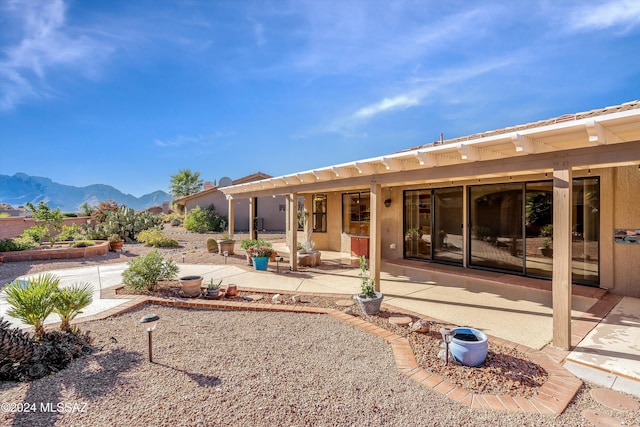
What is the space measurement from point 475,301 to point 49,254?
1416cm

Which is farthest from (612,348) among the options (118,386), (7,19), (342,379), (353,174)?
(7,19)

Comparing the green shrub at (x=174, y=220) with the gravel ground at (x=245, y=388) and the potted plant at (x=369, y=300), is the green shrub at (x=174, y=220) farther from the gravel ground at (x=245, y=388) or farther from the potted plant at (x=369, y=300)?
the potted plant at (x=369, y=300)

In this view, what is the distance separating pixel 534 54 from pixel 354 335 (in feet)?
36.8

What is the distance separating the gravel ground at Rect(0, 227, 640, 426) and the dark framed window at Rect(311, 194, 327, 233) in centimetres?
928

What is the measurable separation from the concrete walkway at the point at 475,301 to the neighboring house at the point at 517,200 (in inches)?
20.2

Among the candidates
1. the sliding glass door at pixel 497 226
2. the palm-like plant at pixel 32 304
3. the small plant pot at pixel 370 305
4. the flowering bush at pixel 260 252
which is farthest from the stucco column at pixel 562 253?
the flowering bush at pixel 260 252

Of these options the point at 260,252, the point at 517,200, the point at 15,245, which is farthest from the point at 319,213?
the point at 15,245

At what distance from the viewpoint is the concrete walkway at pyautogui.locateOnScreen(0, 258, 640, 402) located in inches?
138

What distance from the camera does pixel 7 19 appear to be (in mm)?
8305

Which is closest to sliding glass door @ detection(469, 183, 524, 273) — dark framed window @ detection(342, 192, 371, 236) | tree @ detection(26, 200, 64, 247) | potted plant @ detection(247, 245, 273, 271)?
dark framed window @ detection(342, 192, 371, 236)

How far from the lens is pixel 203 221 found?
2320 cm

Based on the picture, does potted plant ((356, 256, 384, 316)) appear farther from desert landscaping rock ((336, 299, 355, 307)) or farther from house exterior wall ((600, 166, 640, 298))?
house exterior wall ((600, 166, 640, 298))

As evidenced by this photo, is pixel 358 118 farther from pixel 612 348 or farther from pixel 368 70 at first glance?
pixel 612 348

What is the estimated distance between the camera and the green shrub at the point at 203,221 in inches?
906
